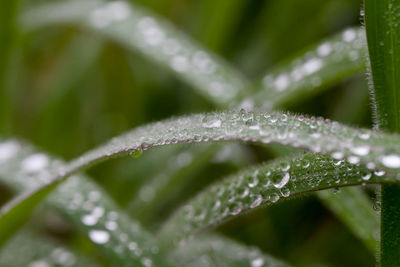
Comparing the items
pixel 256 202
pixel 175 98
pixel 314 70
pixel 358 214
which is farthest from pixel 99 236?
pixel 175 98

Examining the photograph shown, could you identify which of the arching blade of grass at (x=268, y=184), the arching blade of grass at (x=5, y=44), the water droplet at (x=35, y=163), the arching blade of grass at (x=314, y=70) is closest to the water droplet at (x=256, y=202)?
the arching blade of grass at (x=268, y=184)

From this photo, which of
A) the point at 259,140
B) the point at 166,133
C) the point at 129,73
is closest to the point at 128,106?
the point at 129,73

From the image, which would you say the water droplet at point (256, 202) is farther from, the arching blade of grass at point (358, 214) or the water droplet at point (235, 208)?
the arching blade of grass at point (358, 214)

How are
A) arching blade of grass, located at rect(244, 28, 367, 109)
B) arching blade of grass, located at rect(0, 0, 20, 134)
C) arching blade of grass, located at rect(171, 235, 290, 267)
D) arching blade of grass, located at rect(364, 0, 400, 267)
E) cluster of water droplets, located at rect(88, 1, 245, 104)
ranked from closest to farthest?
arching blade of grass, located at rect(364, 0, 400, 267)
arching blade of grass, located at rect(171, 235, 290, 267)
arching blade of grass, located at rect(244, 28, 367, 109)
cluster of water droplets, located at rect(88, 1, 245, 104)
arching blade of grass, located at rect(0, 0, 20, 134)

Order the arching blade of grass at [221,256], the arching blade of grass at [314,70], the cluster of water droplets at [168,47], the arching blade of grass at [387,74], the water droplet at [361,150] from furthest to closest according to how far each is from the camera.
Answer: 1. the cluster of water droplets at [168,47]
2. the arching blade of grass at [314,70]
3. the arching blade of grass at [221,256]
4. the arching blade of grass at [387,74]
5. the water droplet at [361,150]

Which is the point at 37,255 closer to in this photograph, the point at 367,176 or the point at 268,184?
the point at 268,184


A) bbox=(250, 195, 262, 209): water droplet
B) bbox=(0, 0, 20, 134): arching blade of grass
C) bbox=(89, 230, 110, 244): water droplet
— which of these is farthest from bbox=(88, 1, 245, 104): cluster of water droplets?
bbox=(250, 195, 262, 209): water droplet

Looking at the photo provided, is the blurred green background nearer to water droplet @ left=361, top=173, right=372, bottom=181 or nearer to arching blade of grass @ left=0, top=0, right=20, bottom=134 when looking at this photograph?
arching blade of grass @ left=0, top=0, right=20, bottom=134
